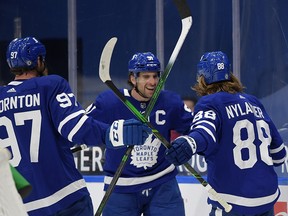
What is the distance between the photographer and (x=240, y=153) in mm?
3168

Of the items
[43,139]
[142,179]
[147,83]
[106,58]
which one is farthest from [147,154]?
[43,139]

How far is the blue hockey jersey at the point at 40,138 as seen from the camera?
2773 mm

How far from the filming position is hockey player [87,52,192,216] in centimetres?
359

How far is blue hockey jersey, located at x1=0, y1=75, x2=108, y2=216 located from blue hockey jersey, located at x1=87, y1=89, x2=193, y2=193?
2.61ft

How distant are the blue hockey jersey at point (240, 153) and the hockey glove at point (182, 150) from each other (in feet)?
0.56

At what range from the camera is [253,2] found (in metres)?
5.47

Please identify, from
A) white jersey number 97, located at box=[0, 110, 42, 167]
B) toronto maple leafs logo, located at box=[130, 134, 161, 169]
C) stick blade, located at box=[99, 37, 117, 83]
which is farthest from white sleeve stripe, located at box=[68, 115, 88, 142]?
toronto maple leafs logo, located at box=[130, 134, 161, 169]

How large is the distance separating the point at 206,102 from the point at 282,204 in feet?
4.08

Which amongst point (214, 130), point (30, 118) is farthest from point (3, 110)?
point (214, 130)

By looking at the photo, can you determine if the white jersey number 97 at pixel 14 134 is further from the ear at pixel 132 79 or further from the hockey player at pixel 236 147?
the ear at pixel 132 79

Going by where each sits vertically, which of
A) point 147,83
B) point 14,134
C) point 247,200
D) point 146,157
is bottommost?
point 247,200

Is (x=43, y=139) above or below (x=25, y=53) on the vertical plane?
below

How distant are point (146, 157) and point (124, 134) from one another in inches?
36.1

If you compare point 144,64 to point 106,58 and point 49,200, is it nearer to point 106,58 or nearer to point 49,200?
point 106,58
